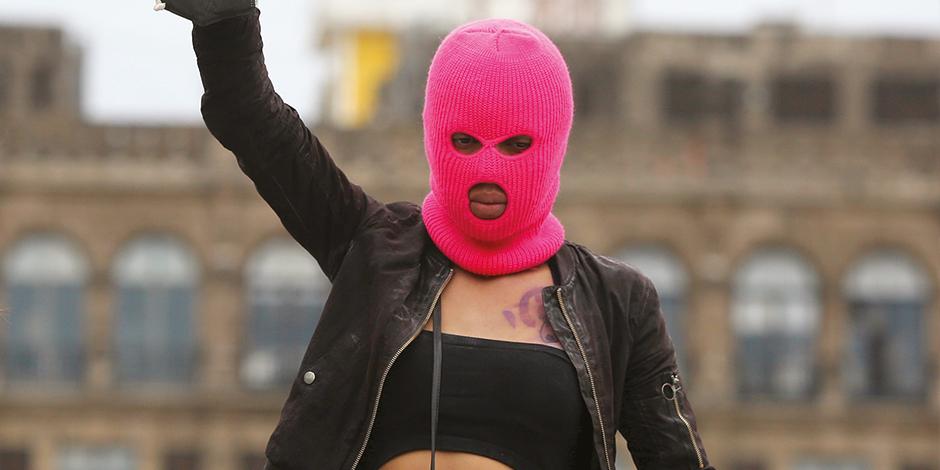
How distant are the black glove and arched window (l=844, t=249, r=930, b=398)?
35.1 meters

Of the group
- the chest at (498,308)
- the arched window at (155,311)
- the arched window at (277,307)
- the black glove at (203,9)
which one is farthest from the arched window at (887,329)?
the black glove at (203,9)

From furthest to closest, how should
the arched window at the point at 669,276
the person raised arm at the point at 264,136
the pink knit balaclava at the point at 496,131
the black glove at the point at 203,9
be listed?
1. the arched window at the point at 669,276
2. the pink knit balaclava at the point at 496,131
3. the person raised arm at the point at 264,136
4. the black glove at the point at 203,9

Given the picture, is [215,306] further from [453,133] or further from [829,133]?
[453,133]

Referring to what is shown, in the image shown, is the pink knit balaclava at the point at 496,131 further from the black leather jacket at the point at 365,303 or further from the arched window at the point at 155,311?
the arched window at the point at 155,311

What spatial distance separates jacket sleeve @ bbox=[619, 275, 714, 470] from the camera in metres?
4.51

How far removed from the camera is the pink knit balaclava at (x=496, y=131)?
4324 millimetres

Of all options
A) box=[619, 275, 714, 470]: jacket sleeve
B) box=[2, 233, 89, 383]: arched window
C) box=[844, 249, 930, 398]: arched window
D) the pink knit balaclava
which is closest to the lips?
the pink knit balaclava

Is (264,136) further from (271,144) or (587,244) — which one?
(587,244)

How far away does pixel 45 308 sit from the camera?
124 ft

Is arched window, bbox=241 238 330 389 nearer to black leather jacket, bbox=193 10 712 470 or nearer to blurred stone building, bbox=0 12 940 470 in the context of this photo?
blurred stone building, bbox=0 12 940 470

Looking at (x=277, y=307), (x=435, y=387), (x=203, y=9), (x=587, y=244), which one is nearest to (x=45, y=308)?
(x=277, y=307)

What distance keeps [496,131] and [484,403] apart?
579 mm

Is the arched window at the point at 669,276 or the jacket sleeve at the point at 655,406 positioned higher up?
the jacket sleeve at the point at 655,406

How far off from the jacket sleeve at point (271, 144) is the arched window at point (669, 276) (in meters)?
34.1
